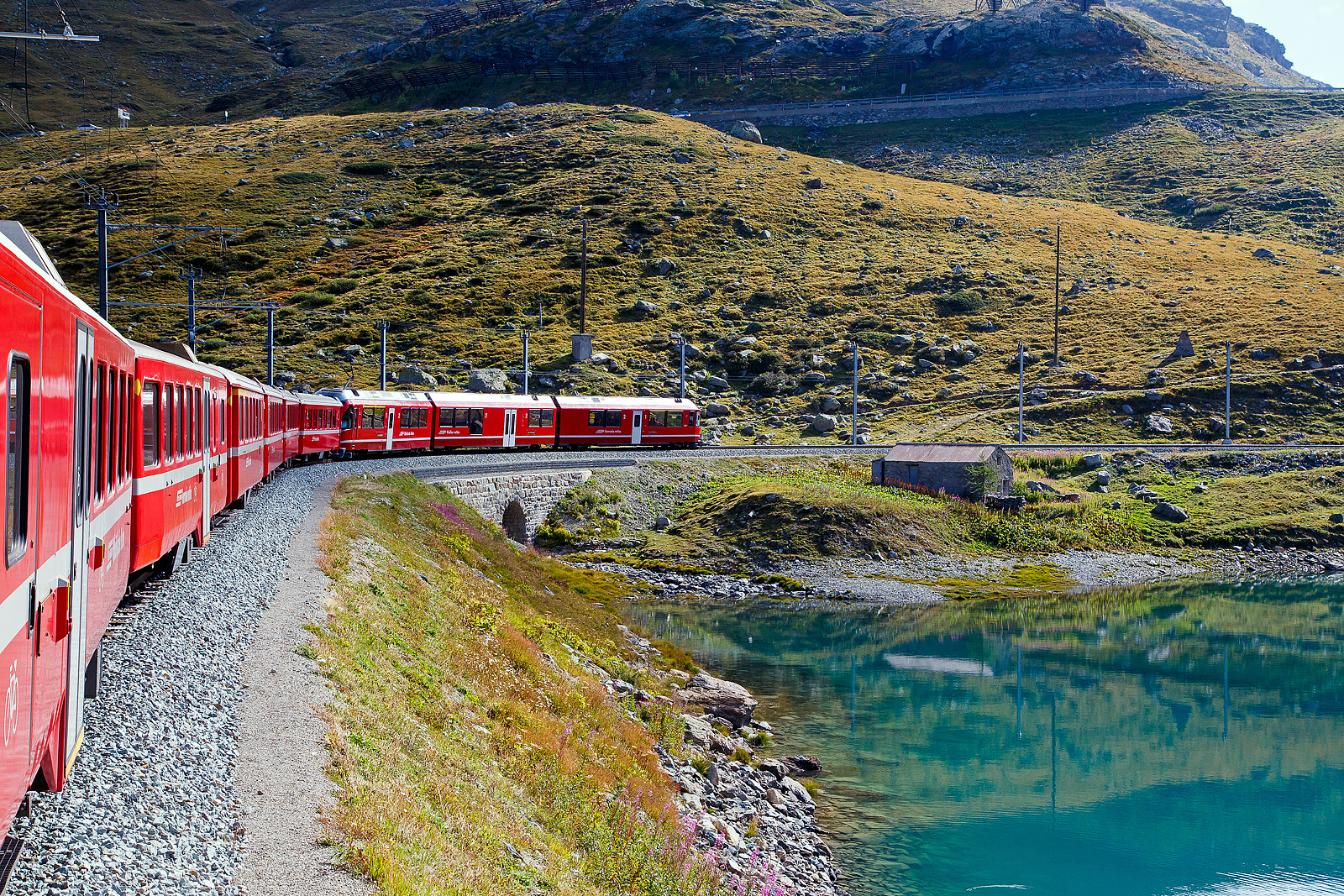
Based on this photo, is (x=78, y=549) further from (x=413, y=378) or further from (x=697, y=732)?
(x=413, y=378)

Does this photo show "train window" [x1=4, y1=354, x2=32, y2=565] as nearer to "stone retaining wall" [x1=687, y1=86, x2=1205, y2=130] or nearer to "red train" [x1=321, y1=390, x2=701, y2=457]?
"red train" [x1=321, y1=390, x2=701, y2=457]

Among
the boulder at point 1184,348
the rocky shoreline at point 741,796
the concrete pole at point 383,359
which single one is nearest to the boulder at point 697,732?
the rocky shoreline at point 741,796

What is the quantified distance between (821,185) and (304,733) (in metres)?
109

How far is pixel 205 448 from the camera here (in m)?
18.4

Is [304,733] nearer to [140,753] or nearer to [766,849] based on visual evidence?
[140,753]

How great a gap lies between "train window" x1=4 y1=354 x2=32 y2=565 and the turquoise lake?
14.4 m

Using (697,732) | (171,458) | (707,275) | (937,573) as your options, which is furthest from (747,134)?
(171,458)

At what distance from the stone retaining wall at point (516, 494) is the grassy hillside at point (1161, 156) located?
304 ft

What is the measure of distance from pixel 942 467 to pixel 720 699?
1188 inches

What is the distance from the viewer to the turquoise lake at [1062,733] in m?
18.9

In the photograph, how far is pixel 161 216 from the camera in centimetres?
9831

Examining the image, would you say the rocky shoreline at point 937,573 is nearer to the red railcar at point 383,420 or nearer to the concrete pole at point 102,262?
the red railcar at point 383,420

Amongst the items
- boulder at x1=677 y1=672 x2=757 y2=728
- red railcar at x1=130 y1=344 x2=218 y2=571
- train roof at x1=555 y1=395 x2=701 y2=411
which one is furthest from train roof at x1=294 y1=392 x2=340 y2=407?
boulder at x1=677 y1=672 x2=757 y2=728

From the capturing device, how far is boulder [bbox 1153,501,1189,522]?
5003 cm
